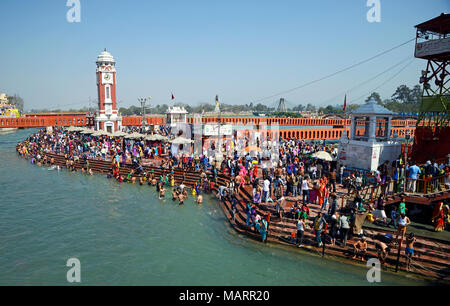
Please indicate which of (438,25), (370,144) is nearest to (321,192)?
(370,144)

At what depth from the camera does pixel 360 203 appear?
1157 cm

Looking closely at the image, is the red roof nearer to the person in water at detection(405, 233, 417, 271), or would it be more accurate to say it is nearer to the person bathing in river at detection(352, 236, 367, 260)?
the person in water at detection(405, 233, 417, 271)

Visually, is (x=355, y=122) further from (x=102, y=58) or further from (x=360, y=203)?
(x=102, y=58)

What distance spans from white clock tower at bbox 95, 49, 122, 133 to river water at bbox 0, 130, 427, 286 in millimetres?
22717

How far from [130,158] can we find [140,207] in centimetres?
967

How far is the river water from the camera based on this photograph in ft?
32.8

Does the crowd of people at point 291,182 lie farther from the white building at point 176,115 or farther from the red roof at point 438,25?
the white building at point 176,115

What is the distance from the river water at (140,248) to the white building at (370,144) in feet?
23.9

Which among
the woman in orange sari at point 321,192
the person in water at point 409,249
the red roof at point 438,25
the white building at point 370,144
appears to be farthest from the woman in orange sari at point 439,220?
the red roof at point 438,25

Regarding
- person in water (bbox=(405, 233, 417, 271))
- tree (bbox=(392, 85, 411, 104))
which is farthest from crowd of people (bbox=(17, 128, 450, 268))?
tree (bbox=(392, 85, 411, 104))

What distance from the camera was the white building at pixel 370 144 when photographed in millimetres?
15642

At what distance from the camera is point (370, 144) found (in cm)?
1547
